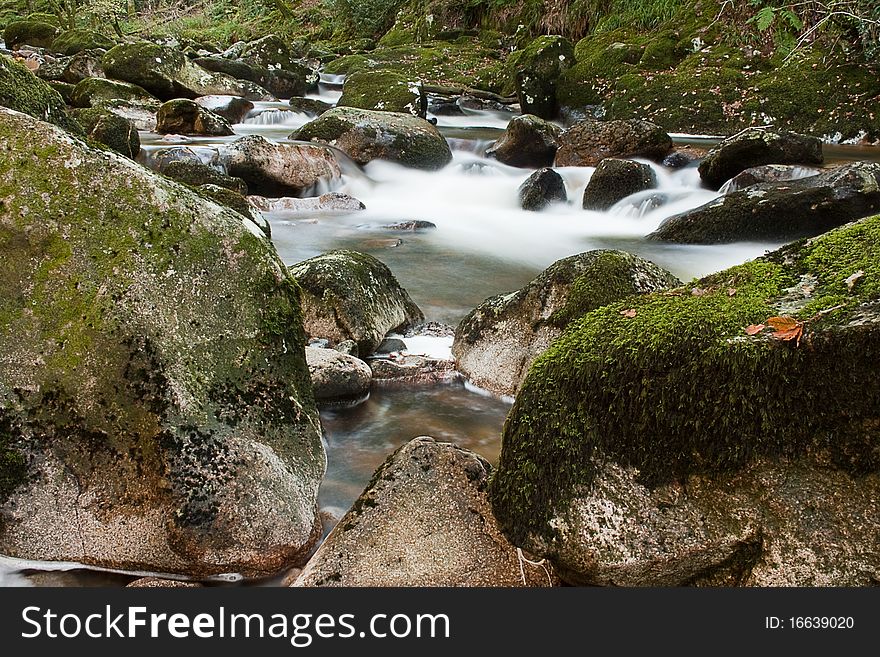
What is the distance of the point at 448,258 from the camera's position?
8992 millimetres

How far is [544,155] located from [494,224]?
3.25 m

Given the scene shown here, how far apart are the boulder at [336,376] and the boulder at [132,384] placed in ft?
4.10

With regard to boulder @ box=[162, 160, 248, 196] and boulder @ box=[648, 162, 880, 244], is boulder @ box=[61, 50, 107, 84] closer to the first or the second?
boulder @ box=[162, 160, 248, 196]

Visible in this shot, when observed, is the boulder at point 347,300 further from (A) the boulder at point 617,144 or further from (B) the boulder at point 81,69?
(B) the boulder at point 81,69

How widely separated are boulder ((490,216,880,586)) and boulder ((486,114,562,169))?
10981mm

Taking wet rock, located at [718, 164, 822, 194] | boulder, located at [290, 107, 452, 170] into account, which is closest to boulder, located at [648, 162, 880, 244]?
wet rock, located at [718, 164, 822, 194]

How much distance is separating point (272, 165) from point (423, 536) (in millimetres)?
9239

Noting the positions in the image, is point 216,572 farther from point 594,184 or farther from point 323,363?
point 594,184

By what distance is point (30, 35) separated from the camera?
28750 mm

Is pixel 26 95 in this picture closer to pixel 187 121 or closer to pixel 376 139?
pixel 376 139

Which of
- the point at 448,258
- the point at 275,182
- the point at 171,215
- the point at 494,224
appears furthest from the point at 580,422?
the point at 275,182

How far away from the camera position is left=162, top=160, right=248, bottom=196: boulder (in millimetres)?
10148

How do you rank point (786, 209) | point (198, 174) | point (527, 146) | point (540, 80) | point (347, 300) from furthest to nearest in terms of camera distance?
point (540, 80), point (527, 146), point (198, 174), point (786, 209), point (347, 300)

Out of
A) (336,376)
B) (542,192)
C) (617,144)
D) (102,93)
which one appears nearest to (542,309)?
(336,376)
